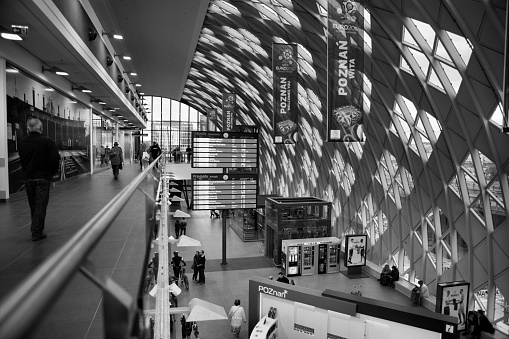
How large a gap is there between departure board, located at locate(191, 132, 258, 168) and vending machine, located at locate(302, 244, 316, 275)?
7605 millimetres

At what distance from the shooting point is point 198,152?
24.1m

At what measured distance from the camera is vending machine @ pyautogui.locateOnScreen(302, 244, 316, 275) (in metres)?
27.5

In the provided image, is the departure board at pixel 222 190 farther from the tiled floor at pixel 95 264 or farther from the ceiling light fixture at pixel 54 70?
the ceiling light fixture at pixel 54 70

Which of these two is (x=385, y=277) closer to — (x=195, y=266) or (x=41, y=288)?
(x=195, y=266)

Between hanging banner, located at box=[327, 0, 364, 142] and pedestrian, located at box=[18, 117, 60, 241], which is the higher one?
hanging banner, located at box=[327, 0, 364, 142]

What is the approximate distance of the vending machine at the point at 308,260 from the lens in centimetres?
2752

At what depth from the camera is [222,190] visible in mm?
24781

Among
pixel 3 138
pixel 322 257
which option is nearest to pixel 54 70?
pixel 3 138

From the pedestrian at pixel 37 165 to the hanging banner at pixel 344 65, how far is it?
1011cm

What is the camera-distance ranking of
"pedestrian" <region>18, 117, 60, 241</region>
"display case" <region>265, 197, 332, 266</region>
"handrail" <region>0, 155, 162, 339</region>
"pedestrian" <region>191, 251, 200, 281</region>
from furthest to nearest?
"display case" <region>265, 197, 332, 266</region> → "pedestrian" <region>191, 251, 200, 281</region> → "pedestrian" <region>18, 117, 60, 241</region> → "handrail" <region>0, 155, 162, 339</region>

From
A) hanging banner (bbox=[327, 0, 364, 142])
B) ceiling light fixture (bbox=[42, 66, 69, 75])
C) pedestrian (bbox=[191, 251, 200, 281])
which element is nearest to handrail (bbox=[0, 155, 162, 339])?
hanging banner (bbox=[327, 0, 364, 142])

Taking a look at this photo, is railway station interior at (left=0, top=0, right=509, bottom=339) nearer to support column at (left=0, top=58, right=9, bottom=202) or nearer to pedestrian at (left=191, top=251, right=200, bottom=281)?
support column at (left=0, top=58, right=9, bottom=202)

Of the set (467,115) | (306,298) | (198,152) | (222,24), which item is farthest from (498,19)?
(222,24)

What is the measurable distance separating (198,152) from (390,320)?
A: 14552 millimetres
